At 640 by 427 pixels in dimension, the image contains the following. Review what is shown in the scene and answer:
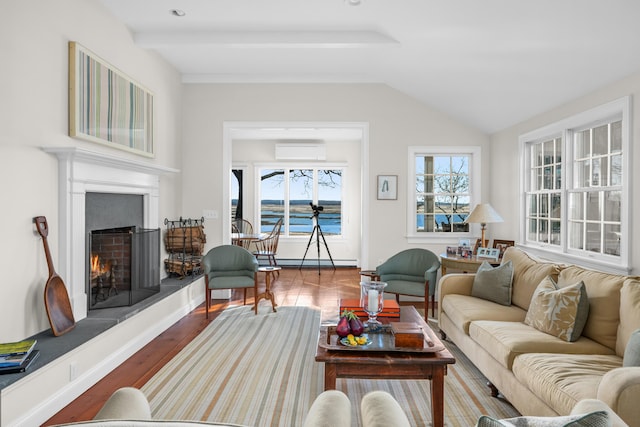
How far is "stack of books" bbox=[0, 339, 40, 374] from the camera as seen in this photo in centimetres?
225

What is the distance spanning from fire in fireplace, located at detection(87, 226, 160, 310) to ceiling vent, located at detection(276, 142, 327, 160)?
4.56 metres

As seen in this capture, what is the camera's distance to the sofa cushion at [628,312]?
2.30 m

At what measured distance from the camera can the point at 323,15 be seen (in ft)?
12.9

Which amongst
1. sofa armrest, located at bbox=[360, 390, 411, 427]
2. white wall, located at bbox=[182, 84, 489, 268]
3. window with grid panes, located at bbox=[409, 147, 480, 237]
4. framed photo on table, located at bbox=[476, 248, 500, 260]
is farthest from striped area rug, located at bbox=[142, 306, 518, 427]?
window with grid panes, located at bbox=[409, 147, 480, 237]

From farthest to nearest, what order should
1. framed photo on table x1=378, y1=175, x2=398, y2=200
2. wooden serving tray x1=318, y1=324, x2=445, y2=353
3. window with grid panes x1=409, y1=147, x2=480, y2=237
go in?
window with grid panes x1=409, y1=147, x2=480, y2=237, framed photo on table x1=378, y1=175, x2=398, y2=200, wooden serving tray x1=318, y1=324, x2=445, y2=353

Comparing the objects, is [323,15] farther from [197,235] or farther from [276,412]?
[276,412]

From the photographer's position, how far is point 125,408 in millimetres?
1380

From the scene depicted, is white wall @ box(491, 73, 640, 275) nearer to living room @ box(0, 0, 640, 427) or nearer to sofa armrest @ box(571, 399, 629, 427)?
living room @ box(0, 0, 640, 427)

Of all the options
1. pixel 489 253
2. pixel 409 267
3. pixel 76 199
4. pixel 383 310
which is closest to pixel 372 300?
pixel 383 310

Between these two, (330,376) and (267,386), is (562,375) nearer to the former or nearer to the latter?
(330,376)

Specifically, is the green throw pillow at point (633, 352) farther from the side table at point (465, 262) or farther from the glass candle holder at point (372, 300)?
the side table at point (465, 262)

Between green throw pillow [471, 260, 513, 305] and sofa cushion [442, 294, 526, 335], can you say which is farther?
green throw pillow [471, 260, 513, 305]

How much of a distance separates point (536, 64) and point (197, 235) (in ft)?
13.4

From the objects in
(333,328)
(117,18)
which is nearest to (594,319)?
(333,328)
